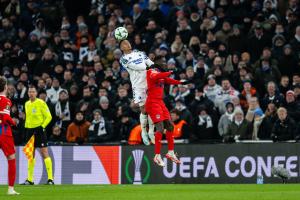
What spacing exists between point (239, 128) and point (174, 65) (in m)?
4.03

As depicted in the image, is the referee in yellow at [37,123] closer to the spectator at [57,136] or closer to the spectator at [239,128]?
the spectator at [57,136]

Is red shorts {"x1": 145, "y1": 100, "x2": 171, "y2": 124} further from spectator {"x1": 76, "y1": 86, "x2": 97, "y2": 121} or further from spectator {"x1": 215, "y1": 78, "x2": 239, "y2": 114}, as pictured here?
spectator {"x1": 76, "y1": 86, "x2": 97, "y2": 121}

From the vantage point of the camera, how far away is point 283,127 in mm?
27422

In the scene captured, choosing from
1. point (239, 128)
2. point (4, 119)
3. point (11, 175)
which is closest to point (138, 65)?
point (4, 119)

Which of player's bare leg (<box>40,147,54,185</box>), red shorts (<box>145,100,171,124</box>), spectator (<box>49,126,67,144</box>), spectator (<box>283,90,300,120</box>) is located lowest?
player's bare leg (<box>40,147,54,185</box>)

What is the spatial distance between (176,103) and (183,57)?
308cm

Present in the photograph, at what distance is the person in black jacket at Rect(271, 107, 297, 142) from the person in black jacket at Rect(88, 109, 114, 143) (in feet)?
17.9

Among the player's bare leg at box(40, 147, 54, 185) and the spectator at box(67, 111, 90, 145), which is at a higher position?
the spectator at box(67, 111, 90, 145)

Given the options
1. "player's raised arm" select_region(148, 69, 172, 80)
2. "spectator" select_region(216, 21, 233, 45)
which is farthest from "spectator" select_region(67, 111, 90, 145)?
"player's raised arm" select_region(148, 69, 172, 80)

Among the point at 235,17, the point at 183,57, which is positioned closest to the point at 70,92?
the point at 183,57

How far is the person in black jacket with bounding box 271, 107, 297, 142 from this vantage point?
27280mm

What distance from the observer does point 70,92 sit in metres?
32.6

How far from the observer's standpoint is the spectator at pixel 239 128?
93.2 feet

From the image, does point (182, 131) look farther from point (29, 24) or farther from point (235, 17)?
point (29, 24)
